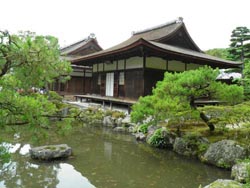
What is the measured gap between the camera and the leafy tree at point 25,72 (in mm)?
2842

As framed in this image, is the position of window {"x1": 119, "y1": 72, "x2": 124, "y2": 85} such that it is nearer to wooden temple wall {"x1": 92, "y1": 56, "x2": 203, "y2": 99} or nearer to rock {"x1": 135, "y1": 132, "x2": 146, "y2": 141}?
wooden temple wall {"x1": 92, "y1": 56, "x2": 203, "y2": 99}

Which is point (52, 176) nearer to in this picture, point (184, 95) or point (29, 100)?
point (29, 100)

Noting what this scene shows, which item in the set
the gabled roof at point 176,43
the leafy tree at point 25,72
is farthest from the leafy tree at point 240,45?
the leafy tree at point 25,72

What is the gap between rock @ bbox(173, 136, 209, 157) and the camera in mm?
8047

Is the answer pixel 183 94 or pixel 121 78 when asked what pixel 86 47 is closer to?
pixel 121 78

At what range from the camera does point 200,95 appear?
812cm

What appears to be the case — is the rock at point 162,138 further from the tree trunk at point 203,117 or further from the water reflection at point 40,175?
the water reflection at point 40,175

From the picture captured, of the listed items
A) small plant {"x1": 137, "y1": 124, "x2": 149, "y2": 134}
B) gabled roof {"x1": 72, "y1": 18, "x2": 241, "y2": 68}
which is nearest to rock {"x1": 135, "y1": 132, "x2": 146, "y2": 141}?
small plant {"x1": 137, "y1": 124, "x2": 149, "y2": 134}

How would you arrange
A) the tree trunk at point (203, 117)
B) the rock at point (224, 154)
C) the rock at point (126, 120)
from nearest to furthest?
1. the rock at point (224, 154)
2. the tree trunk at point (203, 117)
3. the rock at point (126, 120)

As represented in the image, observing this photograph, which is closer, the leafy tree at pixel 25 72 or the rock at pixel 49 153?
the leafy tree at pixel 25 72

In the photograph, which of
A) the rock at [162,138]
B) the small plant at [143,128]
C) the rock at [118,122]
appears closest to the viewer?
the rock at [162,138]

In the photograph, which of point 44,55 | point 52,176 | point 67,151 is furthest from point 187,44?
point 44,55

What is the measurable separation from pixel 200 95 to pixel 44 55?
6.16 metres

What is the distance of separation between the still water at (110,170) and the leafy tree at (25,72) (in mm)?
3103
